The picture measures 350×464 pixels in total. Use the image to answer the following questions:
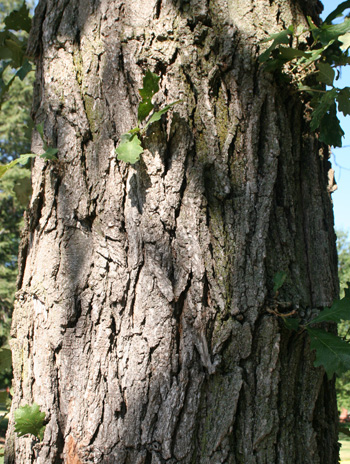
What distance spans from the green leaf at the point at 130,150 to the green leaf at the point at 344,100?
683 millimetres

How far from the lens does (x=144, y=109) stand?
1188 millimetres

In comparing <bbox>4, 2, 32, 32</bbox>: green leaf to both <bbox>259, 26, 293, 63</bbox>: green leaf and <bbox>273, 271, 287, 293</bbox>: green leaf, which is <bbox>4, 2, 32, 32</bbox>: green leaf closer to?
<bbox>259, 26, 293, 63</bbox>: green leaf

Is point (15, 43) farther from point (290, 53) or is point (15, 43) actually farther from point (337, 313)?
point (337, 313)

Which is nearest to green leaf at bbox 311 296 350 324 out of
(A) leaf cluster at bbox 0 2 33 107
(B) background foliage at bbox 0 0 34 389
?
(A) leaf cluster at bbox 0 2 33 107

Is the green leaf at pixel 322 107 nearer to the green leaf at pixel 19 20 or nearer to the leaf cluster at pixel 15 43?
the leaf cluster at pixel 15 43

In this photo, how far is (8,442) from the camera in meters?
1.32

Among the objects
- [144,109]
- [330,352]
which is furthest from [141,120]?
[330,352]

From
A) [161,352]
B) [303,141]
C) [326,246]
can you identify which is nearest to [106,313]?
[161,352]

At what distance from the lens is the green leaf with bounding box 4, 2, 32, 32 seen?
162 centimetres

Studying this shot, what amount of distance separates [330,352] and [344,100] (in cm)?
80

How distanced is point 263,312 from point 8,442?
941 millimetres

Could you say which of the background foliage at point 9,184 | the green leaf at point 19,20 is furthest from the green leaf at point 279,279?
the background foliage at point 9,184

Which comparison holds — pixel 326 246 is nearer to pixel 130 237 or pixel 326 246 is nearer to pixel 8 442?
pixel 130 237

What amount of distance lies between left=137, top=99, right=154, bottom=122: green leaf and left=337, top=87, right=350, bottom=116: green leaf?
620mm
